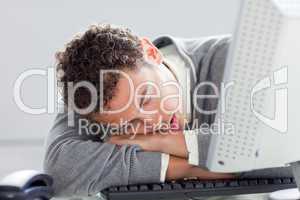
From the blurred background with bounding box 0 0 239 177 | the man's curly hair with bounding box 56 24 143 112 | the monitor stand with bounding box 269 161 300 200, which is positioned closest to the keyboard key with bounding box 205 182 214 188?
the monitor stand with bounding box 269 161 300 200

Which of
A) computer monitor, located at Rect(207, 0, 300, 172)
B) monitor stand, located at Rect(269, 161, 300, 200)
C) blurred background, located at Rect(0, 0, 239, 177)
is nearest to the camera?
computer monitor, located at Rect(207, 0, 300, 172)

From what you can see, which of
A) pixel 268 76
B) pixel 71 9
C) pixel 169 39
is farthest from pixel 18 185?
pixel 71 9

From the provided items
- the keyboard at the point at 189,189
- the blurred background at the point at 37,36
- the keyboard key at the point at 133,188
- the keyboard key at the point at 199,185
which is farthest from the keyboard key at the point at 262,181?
the blurred background at the point at 37,36

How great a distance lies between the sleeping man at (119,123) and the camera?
1063 mm

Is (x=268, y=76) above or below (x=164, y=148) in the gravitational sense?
above

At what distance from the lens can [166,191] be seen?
1.01 m

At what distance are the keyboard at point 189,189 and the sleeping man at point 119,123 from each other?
27 millimetres

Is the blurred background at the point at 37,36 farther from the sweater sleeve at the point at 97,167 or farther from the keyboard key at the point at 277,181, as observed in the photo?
the keyboard key at the point at 277,181

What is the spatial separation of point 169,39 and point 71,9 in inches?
19.1

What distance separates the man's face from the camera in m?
1.07

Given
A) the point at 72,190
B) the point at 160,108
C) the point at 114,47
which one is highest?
the point at 114,47

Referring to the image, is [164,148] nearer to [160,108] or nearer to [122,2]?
[160,108]

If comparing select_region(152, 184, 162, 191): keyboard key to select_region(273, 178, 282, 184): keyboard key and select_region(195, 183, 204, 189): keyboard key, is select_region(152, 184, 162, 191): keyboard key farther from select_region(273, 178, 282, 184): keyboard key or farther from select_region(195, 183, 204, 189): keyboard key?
select_region(273, 178, 282, 184): keyboard key

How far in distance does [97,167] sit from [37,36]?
748 millimetres
